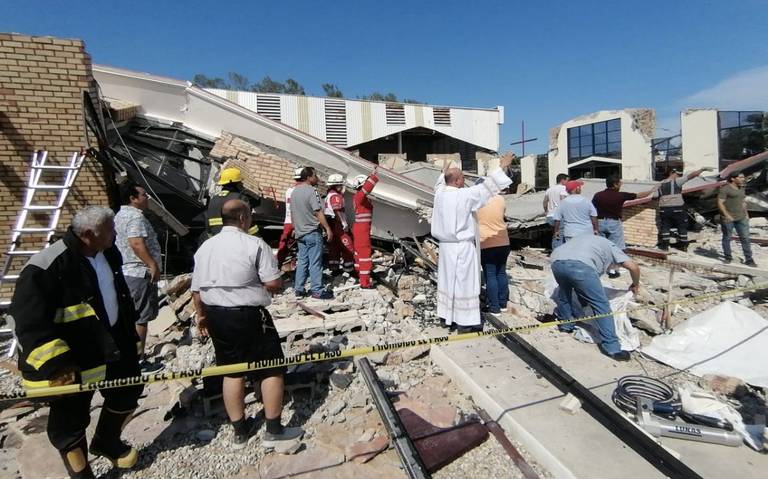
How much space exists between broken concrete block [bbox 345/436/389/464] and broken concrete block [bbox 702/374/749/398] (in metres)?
2.91

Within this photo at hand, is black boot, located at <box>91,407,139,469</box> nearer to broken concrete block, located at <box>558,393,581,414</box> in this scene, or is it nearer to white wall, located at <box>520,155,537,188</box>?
broken concrete block, located at <box>558,393,581,414</box>

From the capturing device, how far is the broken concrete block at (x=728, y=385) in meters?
3.36

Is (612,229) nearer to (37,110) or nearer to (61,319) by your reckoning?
Answer: (61,319)

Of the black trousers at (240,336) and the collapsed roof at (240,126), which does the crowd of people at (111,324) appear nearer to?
the black trousers at (240,336)

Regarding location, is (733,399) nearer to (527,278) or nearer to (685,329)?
(685,329)

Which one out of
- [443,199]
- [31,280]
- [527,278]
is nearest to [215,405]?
[31,280]

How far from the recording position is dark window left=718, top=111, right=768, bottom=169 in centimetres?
1605

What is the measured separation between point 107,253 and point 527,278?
20.5 ft

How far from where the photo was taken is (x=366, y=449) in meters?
2.69

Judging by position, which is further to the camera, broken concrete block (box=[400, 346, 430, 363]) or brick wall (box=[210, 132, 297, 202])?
brick wall (box=[210, 132, 297, 202])

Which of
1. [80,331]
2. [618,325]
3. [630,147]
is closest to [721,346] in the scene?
[618,325]

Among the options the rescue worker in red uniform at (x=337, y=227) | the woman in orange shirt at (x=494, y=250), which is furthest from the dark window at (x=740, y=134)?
the rescue worker in red uniform at (x=337, y=227)

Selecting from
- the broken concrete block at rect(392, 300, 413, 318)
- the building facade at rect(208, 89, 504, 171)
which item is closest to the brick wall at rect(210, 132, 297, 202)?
the broken concrete block at rect(392, 300, 413, 318)

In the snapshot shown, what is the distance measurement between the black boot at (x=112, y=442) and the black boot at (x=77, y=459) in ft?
0.65
